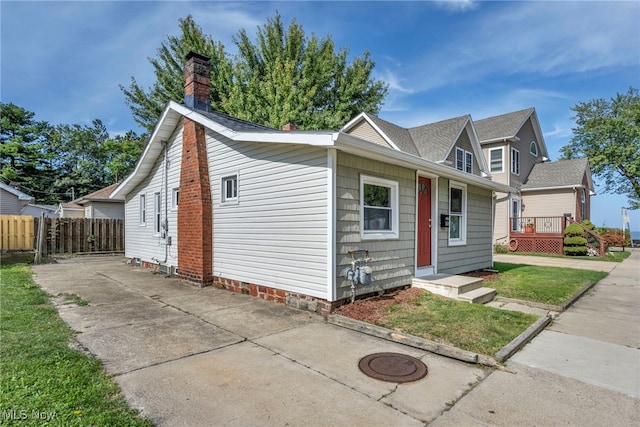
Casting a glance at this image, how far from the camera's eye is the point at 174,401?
2.71 m

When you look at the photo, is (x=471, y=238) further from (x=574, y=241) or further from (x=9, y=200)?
(x=9, y=200)

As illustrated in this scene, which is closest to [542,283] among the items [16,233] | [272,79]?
[16,233]

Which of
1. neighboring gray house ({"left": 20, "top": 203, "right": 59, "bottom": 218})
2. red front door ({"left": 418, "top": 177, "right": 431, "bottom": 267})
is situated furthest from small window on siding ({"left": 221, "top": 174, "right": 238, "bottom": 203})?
neighboring gray house ({"left": 20, "top": 203, "right": 59, "bottom": 218})

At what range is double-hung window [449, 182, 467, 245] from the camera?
850 cm

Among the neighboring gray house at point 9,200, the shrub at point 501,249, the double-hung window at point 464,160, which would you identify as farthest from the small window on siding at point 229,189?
the neighboring gray house at point 9,200

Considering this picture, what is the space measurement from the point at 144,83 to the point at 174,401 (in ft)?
81.8

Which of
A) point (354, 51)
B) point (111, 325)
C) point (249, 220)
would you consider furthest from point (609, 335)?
point (354, 51)

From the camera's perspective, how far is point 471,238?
9.38 meters

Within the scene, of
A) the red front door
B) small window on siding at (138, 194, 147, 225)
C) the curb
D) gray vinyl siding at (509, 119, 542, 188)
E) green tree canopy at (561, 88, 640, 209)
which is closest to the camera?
the curb

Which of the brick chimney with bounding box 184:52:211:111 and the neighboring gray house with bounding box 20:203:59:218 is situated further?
the neighboring gray house with bounding box 20:203:59:218

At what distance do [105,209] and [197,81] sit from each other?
51.4ft

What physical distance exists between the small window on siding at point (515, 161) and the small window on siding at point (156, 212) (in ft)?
58.9

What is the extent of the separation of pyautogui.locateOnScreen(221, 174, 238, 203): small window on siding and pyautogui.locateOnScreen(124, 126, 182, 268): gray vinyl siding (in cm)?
224

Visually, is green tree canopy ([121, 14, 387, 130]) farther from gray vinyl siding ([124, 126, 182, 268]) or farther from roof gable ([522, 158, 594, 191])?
roof gable ([522, 158, 594, 191])
